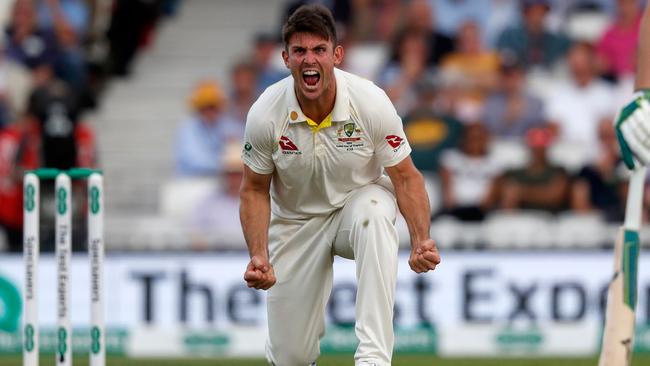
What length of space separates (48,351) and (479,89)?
4.07 metres

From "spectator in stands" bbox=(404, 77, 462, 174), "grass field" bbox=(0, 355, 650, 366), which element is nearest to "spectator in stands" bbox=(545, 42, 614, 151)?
"spectator in stands" bbox=(404, 77, 462, 174)

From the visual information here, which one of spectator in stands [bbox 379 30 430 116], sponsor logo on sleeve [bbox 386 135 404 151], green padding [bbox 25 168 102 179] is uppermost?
spectator in stands [bbox 379 30 430 116]

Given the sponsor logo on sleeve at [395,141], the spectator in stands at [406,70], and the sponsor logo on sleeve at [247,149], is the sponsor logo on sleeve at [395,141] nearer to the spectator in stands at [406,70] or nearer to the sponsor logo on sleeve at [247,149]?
the sponsor logo on sleeve at [247,149]

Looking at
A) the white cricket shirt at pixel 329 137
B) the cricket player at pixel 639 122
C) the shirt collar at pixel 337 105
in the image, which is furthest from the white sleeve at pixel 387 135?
the cricket player at pixel 639 122

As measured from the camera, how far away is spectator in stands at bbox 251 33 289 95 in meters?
11.7

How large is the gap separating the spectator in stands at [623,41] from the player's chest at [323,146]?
6.52 metres

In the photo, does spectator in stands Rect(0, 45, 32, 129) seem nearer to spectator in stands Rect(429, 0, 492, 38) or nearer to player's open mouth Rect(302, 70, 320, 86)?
spectator in stands Rect(429, 0, 492, 38)

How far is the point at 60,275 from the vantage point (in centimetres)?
590

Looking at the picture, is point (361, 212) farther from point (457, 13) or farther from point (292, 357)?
point (457, 13)

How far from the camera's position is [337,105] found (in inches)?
216

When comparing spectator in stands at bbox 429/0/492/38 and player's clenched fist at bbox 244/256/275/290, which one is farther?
spectator in stands at bbox 429/0/492/38

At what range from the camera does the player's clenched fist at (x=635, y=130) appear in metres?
3.70

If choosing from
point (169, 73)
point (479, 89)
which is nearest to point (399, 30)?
point (479, 89)

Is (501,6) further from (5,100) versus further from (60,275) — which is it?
(60,275)
